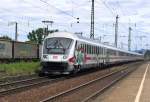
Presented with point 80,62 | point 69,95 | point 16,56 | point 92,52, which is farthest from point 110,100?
point 16,56

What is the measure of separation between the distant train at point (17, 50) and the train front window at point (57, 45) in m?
11.4

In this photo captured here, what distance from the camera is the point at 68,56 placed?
91.2 ft

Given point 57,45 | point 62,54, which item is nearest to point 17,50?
point 57,45

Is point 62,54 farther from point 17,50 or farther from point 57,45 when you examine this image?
point 17,50

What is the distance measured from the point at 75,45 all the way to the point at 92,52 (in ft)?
24.4

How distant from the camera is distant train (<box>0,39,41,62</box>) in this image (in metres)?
39.4

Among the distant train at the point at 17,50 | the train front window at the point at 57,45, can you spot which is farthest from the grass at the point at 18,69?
the distant train at the point at 17,50

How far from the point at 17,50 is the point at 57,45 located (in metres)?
15.4

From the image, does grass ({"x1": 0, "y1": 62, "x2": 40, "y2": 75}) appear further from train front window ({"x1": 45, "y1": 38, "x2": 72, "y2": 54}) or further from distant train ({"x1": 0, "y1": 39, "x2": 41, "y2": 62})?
distant train ({"x1": 0, "y1": 39, "x2": 41, "y2": 62})

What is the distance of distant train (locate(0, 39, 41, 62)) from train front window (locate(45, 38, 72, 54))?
1136 centimetres

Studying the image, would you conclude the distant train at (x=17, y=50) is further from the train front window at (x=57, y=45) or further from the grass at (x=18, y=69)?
the train front window at (x=57, y=45)

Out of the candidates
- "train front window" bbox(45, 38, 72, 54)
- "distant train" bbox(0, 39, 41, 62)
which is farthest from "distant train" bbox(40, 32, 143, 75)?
"distant train" bbox(0, 39, 41, 62)

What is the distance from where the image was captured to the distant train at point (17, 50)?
1553 inches

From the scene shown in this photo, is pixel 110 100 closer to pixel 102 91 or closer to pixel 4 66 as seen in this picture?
pixel 102 91
